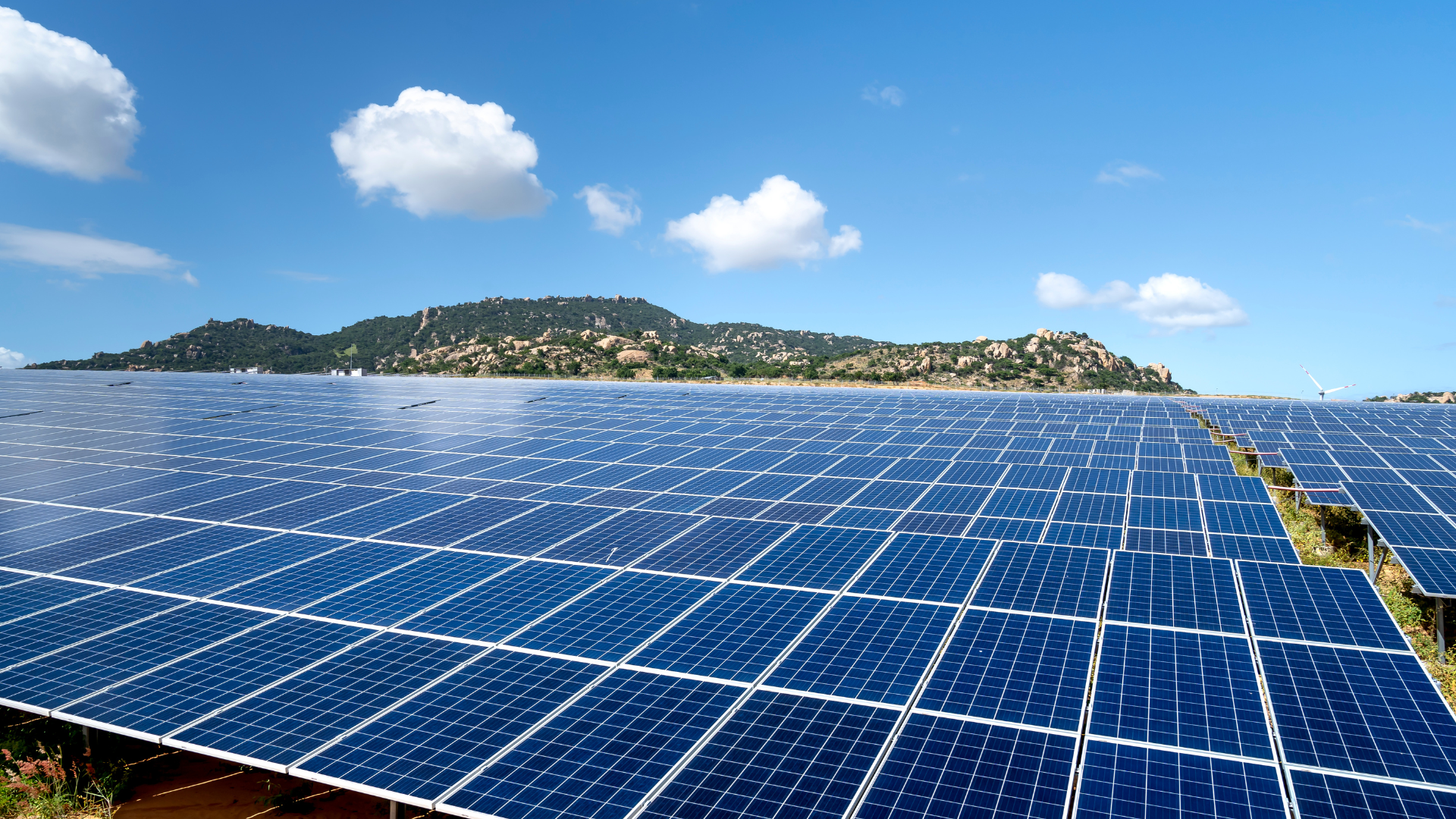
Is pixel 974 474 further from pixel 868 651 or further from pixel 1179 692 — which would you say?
pixel 1179 692

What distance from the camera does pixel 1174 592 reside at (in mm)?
12688

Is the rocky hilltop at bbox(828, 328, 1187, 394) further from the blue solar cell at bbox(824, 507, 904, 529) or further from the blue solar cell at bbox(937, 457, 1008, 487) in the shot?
the blue solar cell at bbox(824, 507, 904, 529)

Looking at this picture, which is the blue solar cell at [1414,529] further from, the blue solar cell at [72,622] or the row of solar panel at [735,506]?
the blue solar cell at [72,622]

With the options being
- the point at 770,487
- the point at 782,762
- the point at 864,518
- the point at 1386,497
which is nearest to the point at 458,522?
the point at 770,487

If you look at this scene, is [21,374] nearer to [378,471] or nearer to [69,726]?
[378,471]

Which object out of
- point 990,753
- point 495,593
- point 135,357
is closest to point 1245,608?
point 990,753

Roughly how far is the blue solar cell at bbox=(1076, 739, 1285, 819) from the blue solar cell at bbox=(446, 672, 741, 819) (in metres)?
4.03

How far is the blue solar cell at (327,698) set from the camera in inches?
322

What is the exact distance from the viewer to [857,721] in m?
8.45

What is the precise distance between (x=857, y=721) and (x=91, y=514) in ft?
66.9

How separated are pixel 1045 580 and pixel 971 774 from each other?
22.7 feet

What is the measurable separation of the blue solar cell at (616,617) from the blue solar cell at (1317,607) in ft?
29.5

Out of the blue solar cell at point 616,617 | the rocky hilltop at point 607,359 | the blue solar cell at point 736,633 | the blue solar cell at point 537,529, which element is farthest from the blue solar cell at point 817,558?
the rocky hilltop at point 607,359

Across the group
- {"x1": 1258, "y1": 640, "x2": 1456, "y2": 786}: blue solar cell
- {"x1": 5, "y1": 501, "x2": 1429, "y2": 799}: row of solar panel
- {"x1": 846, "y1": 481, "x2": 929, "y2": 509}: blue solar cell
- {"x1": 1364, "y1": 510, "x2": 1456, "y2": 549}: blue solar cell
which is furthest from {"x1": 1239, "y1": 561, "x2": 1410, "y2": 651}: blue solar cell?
{"x1": 846, "y1": 481, "x2": 929, "y2": 509}: blue solar cell
